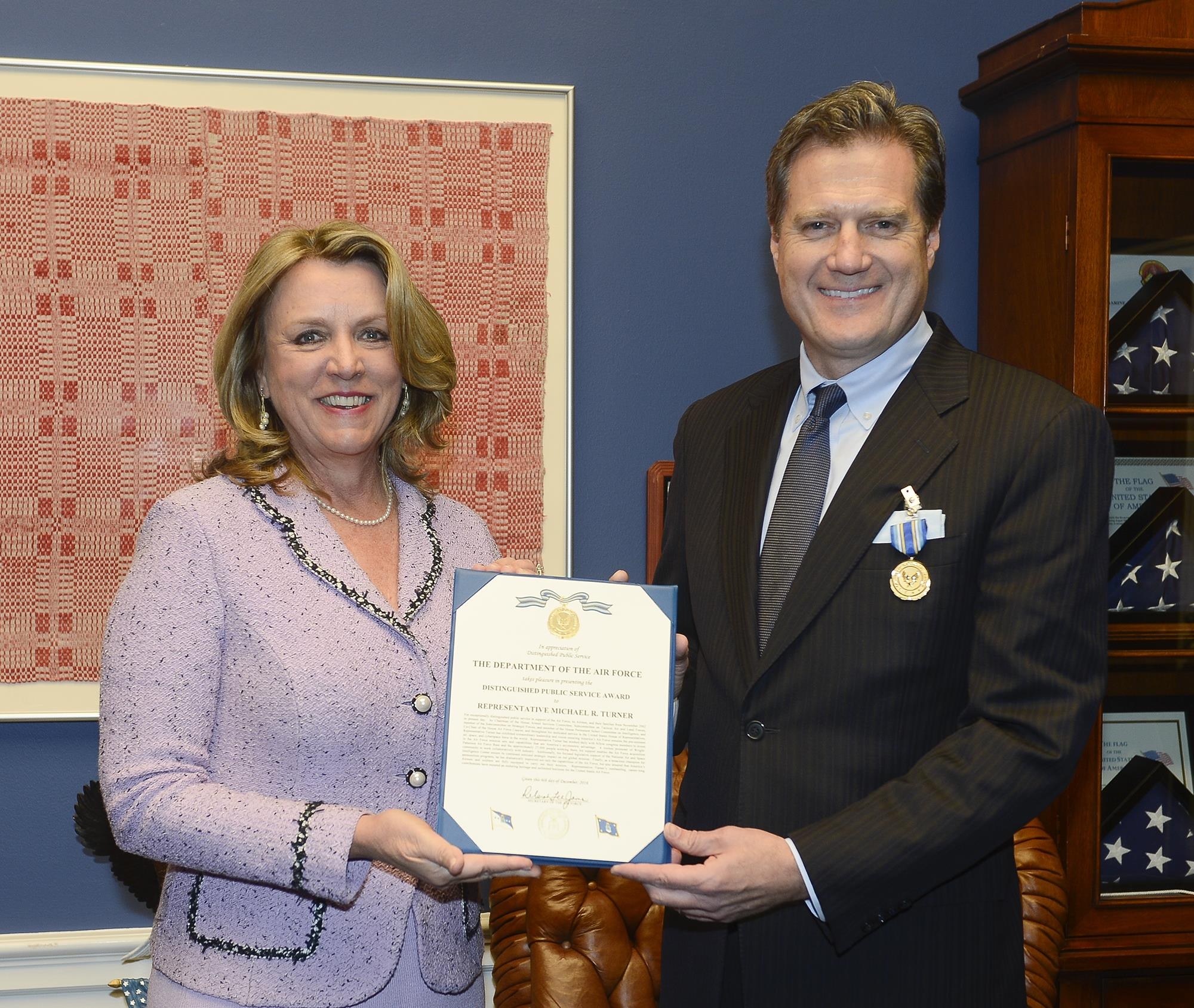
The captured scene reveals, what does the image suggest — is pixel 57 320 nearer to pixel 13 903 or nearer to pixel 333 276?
pixel 333 276

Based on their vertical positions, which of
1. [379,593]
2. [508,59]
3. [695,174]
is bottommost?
[379,593]

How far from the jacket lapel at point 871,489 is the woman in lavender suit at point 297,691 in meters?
0.44

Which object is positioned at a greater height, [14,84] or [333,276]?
[14,84]

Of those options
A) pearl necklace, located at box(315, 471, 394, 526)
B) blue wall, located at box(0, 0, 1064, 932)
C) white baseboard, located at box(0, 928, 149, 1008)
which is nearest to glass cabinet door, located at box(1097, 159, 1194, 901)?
blue wall, located at box(0, 0, 1064, 932)

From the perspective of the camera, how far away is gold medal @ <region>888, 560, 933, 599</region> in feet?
4.90

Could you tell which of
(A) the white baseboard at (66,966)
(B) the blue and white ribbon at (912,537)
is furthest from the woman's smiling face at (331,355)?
(A) the white baseboard at (66,966)

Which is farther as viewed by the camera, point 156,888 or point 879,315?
point 156,888

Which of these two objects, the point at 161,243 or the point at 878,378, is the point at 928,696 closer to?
the point at 878,378

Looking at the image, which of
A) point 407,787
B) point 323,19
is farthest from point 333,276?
point 323,19

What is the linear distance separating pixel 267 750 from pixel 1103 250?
1.93 metres

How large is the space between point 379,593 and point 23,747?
140 centimetres

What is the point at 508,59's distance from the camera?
2756 millimetres

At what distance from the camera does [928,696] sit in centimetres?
151

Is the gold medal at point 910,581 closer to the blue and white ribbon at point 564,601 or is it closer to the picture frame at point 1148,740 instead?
the blue and white ribbon at point 564,601
